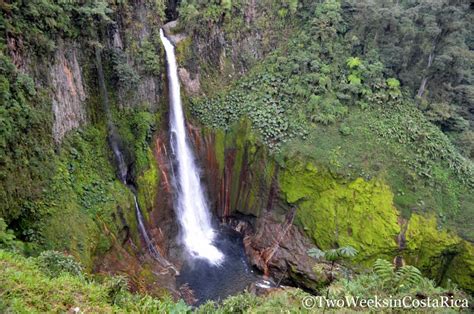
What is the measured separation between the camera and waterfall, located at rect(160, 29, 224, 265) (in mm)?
17734

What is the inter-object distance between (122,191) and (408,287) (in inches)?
436

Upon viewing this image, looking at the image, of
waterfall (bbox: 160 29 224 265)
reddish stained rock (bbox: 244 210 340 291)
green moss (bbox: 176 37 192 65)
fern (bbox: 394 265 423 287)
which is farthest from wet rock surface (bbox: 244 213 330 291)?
green moss (bbox: 176 37 192 65)

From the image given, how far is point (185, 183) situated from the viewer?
1817cm

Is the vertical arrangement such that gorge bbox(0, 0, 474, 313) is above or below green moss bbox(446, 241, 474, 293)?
above

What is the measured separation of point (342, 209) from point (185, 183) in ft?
26.4

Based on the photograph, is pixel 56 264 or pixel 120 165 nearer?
pixel 56 264

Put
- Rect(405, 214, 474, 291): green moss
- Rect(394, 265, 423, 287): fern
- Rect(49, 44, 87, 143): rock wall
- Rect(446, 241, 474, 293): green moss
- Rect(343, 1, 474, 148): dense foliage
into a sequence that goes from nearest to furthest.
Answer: Rect(394, 265, 423, 287): fern, Rect(49, 44, 87, 143): rock wall, Rect(446, 241, 474, 293): green moss, Rect(405, 214, 474, 291): green moss, Rect(343, 1, 474, 148): dense foliage

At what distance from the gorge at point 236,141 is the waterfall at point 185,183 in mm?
88

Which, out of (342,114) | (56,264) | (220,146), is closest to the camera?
(56,264)

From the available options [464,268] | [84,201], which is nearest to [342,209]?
[464,268]

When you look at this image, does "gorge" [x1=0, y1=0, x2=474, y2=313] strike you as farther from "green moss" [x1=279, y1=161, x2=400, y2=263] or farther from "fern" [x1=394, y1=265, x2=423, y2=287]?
"fern" [x1=394, y1=265, x2=423, y2=287]

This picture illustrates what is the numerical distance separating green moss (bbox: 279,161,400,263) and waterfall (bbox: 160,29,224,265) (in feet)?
15.0

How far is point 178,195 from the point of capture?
17.8 meters

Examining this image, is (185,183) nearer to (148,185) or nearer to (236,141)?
(148,185)
